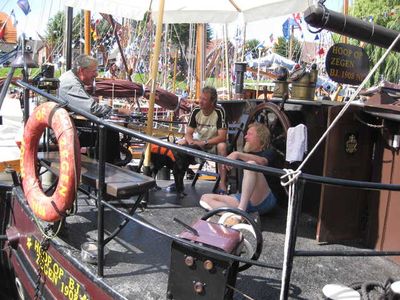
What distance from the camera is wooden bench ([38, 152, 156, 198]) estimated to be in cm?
296

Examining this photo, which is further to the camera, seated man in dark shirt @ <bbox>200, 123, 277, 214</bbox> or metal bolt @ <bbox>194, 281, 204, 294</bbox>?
seated man in dark shirt @ <bbox>200, 123, 277, 214</bbox>

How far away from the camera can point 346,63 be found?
4.00m

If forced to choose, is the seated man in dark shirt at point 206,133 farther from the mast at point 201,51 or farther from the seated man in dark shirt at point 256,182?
the mast at point 201,51

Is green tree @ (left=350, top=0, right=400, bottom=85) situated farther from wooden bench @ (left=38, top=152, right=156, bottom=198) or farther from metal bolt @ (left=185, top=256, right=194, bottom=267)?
metal bolt @ (left=185, top=256, right=194, bottom=267)

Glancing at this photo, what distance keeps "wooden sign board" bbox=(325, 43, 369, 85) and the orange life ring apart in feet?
7.70

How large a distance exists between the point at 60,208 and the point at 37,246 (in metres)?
0.82

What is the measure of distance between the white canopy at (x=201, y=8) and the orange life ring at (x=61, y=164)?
2.52 meters

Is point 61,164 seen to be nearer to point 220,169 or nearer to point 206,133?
point 220,169

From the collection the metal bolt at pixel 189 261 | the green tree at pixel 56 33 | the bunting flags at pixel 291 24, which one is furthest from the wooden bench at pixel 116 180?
the green tree at pixel 56 33

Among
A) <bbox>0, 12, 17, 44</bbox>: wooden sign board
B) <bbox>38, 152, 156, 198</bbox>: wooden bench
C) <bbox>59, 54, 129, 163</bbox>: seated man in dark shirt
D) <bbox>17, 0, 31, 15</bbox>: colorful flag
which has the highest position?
<bbox>17, 0, 31, 15</bbox>: colorful flag

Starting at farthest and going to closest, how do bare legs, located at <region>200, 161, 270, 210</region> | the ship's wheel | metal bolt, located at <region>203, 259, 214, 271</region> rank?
1. the ship's wheel
2. bare legs, located at <region>200, 161, 270, 210</region>
3. metal bolt, located at <region>203, 259, 214, 271</region>

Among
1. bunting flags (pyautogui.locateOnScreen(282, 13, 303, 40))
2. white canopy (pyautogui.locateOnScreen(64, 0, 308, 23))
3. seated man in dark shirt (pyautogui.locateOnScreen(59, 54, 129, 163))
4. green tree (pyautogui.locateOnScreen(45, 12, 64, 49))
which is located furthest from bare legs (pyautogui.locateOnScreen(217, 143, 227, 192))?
green tree (pyautogui.locateOnScreen(45, 12, 64, 49))

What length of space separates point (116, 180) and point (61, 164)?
469 mm

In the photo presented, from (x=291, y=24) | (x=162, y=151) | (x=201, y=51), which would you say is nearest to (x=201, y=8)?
(x=162, y=151)
